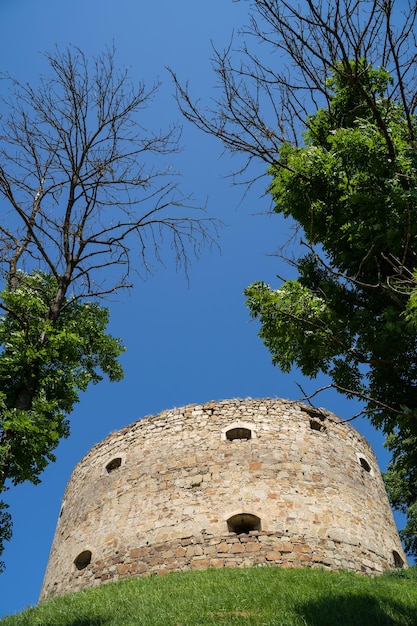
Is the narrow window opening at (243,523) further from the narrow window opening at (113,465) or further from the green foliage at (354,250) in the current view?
the green foliage at (354,250)

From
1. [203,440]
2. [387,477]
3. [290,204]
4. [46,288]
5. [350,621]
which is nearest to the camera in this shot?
[350,621]

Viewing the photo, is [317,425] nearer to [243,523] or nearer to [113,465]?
[243,523]

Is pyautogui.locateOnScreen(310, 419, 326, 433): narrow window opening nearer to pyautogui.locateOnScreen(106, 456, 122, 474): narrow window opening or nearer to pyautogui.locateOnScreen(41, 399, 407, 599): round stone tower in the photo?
pyautogui.locateOnScreen(41, 399, 407, 599): round stone tower

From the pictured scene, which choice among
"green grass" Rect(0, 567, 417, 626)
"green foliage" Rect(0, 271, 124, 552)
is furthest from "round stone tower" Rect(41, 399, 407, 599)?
"green foliage" Rect(0, 271, 124, 552)

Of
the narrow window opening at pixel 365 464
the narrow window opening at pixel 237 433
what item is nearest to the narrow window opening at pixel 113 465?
the narrow window opening at pixel 237 433

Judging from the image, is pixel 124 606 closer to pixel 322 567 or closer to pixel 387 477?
pixel 322 567

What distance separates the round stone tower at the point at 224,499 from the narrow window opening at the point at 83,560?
24mm

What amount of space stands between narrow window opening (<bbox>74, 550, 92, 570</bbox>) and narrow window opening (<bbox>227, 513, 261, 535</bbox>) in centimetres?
348

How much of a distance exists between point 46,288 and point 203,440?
18.5 feet

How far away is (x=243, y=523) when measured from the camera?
12172mm

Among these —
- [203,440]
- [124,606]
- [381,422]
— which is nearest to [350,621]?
[381,422]

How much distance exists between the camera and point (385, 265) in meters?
7.76

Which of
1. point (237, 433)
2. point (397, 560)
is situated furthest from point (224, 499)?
point (397, 560)

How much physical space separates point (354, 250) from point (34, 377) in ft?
16.0
